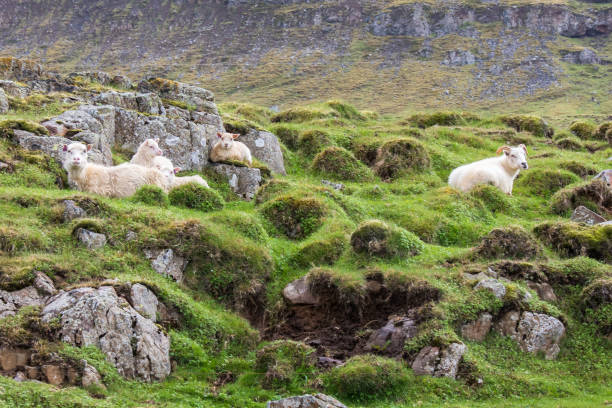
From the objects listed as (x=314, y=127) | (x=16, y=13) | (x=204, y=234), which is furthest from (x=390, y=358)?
(x=16, y=13)

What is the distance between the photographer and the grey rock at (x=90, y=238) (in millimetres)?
12820

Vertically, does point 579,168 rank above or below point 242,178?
below

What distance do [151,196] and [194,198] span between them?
1.56m

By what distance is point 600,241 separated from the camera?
16.2 m

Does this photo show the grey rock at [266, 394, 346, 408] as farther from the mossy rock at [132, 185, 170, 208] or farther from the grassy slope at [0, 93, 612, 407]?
the mossy rock at [132, 185, 170, 208]

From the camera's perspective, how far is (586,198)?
874 inches

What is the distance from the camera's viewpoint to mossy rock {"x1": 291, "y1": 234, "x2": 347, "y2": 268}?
1589 centimetres

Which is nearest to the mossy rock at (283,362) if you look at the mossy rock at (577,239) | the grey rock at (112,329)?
the grey rock at (112,329)

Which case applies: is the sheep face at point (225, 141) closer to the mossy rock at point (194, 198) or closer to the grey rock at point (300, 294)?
the mossy rock at point (194, 198)

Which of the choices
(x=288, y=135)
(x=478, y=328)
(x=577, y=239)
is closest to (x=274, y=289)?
(x=478, y=328)

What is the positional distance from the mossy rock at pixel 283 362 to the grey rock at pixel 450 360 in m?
2.71

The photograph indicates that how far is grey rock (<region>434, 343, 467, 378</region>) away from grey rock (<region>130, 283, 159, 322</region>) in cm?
614

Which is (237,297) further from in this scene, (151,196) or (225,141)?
(225,141)

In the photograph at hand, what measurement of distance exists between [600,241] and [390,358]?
826 centimetres
